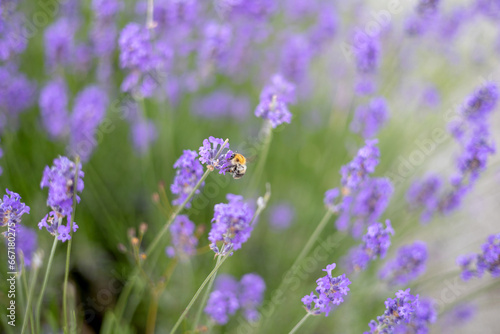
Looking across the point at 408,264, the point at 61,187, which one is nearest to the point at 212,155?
the point at 61,187

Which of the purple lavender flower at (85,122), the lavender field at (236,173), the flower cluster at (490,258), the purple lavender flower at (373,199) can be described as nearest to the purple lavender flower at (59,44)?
the lavender field at (236,173)

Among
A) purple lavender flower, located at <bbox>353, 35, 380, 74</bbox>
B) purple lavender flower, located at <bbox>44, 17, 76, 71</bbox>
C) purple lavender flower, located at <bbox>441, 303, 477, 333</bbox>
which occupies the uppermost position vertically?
purple lavender flower, located at <bbox>353, 35, 380, 74</bbox>

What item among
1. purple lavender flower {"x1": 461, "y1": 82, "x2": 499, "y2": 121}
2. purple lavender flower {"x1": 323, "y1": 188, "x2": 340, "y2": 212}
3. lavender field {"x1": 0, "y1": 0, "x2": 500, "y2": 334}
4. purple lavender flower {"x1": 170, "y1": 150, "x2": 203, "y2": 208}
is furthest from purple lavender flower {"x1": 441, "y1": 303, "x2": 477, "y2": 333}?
purple lavender flower {"x1": 170, "y1": 150, "x2": 203, "y2": 208}

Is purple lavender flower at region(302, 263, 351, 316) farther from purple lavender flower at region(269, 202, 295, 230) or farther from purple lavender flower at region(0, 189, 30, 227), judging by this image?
purple lavender flower at region(269, 202, 295, 230)

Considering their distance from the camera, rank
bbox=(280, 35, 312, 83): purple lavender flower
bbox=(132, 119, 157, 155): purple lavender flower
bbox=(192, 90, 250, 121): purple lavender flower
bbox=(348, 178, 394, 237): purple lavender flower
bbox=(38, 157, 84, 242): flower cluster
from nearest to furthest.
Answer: bbox=(38, 157, 84, 242): flower cluster
bbox=(348, 178, 394, 237): purple lavender flower
bbox=(132, 119, 157, 155): purple lavender flower
bbox=(280, 35, 312, 83): purple lavender flower
bbox=(192, 90, 250, 121): purple lavender flower

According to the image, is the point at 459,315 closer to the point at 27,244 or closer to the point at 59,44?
the point at 27,244

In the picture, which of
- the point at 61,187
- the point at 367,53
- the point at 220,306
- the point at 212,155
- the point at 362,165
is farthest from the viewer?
the point at 367,53

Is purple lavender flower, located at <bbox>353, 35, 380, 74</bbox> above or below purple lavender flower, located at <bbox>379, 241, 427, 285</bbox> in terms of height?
above
